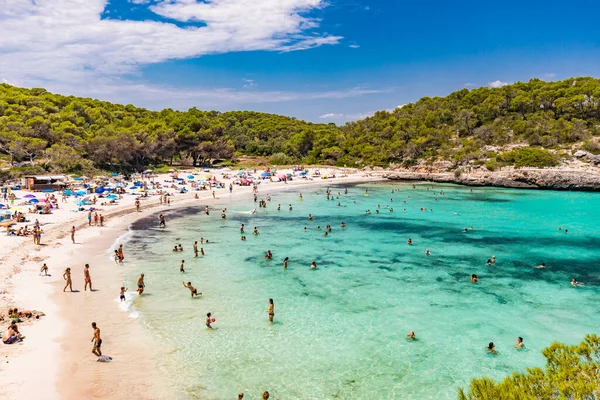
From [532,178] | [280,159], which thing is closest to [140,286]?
[532,178]

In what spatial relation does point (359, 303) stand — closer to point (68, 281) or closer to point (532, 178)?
point (68, 281)

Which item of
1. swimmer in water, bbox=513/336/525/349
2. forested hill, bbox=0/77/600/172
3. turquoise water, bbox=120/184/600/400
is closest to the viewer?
turquoise water, bbox=120/184/600/400

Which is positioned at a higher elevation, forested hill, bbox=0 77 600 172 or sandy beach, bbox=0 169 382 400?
forested hill, bbox=0 77 600 172

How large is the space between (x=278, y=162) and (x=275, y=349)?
263ft

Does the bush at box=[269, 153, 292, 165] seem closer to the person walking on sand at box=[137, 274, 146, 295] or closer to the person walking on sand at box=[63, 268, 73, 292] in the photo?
the person walking on sand at box=[137, 274, 146, 295]

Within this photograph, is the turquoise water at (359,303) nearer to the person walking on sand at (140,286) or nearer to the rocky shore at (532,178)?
the person walking on sand at (140,286)

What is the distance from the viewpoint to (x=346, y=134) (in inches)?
4289

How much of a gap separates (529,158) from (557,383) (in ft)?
236

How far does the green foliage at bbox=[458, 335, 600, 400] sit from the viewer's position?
18.2 feet

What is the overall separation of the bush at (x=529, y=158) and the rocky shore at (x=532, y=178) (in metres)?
1.73

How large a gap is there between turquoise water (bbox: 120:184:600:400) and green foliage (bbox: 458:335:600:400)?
21.9 ft

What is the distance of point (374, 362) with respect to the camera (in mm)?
13992

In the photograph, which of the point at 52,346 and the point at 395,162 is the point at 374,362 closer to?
the point at 52,346

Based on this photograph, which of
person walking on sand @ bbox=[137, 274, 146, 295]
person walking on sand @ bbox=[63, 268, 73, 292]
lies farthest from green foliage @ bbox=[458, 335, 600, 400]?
person walking on sand @ bbox=[63, 268, 73, 292]
